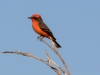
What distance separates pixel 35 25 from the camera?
893 cm

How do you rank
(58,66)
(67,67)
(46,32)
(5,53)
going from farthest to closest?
(46,32)
(5,53)
(58,66)
(67,67)

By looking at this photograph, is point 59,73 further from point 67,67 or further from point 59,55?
point 59,55

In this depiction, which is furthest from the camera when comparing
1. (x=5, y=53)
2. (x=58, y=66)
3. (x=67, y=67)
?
(x=5, y=53)

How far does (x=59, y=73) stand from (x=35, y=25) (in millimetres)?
5672

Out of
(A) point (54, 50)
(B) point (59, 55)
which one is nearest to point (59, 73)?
(B) point (59, 55)

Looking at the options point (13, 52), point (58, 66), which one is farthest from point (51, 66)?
point (13, 52)

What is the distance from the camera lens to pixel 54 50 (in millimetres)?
3959

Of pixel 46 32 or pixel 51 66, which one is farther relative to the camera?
pixel 46 32

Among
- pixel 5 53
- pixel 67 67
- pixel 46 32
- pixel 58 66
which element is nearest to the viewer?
pixel 67 67

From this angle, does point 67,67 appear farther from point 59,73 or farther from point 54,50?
point 54,50

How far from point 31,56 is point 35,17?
521 cm

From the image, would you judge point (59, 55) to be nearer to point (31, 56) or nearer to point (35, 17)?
point (31, 56)

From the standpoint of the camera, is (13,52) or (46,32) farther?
(46,32)

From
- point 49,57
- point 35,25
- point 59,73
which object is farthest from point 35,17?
point 59,73
